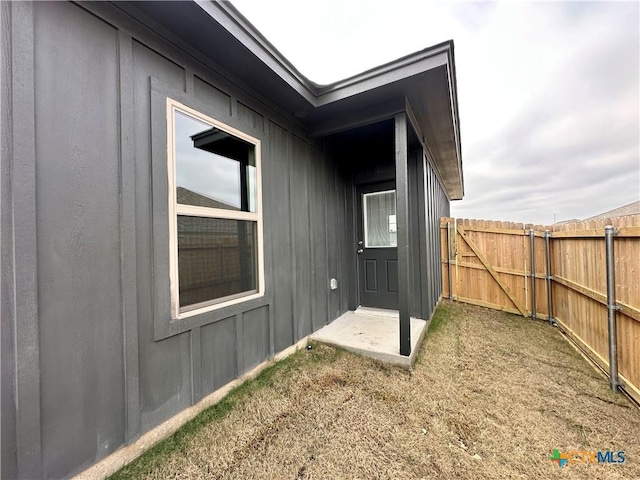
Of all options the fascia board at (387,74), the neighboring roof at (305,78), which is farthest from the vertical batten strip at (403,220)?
the fascia board at (387,74)

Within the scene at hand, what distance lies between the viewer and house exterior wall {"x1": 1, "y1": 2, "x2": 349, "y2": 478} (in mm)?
1104

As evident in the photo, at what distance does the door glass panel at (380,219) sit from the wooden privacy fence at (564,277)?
2302 millimetres

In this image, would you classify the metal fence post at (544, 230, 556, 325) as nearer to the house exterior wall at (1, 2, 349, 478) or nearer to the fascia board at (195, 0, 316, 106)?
the fascia board at (195, 0, 316, 106)

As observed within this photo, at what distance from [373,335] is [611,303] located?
234cm

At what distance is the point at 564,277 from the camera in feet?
12.1

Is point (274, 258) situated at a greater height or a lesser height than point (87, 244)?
lesser

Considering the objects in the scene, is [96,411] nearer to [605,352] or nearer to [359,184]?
[359,184]

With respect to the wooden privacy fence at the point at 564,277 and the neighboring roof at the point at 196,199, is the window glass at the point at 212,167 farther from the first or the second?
the wooden privacy fence at the point at 564,277

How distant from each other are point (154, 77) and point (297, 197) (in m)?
1.72

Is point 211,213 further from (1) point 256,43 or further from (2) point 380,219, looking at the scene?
(2) point 380,219

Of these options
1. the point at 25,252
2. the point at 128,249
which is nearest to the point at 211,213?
the point at 128,249

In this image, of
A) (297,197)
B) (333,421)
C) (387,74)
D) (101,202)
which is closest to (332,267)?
(297,197)

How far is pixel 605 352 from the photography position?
254 centimetres

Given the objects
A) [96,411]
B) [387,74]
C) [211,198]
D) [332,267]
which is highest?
[387,74]
